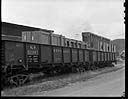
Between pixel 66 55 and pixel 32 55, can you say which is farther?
pixel 66 55

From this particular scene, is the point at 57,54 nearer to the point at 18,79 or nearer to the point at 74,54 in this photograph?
the point at 74,54

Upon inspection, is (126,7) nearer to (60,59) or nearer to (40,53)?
(40,53)

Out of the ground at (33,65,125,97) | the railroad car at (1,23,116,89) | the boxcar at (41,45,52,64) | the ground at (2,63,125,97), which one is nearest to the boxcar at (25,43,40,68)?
the railroad car at (1,23,116,89)

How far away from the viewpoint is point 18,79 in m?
11.5

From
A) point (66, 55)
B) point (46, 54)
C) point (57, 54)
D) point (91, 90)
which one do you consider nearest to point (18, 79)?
point (46, 54)

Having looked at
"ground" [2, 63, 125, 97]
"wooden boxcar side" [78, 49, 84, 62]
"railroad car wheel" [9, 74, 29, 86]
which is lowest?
"ground" [2, 63, 125, 97]

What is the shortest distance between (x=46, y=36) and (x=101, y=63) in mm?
12803

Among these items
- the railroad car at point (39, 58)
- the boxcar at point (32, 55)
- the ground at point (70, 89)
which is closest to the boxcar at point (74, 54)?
the railroad car at point (39, 58)

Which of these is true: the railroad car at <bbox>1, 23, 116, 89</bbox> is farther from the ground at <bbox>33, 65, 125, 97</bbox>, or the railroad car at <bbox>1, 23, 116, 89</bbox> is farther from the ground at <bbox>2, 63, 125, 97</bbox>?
the ground at <bbox>33, 65, 125, 97</bbox>

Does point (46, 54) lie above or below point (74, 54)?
above

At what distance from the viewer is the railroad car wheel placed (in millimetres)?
11065

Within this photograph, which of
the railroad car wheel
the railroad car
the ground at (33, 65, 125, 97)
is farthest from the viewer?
Result: the railroad car wheel

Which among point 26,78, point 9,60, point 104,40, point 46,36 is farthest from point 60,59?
point 104,40

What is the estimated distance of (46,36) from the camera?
1759 cm
